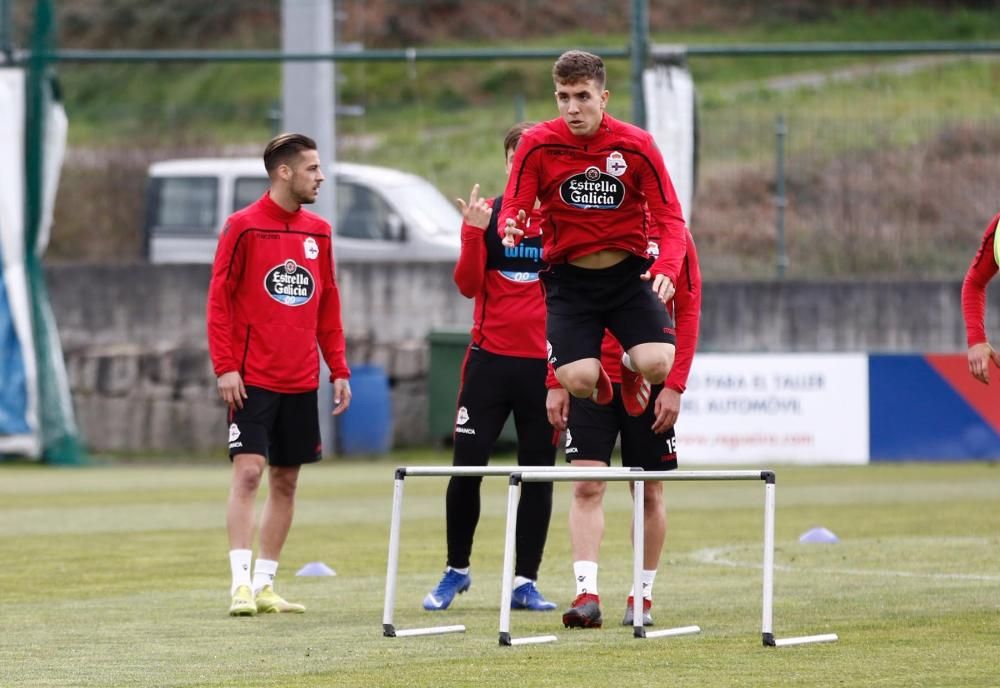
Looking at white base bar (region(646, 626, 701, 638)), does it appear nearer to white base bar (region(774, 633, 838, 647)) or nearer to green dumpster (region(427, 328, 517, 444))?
white base bar (region(774, 633, 838, 647))

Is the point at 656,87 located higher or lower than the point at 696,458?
higher

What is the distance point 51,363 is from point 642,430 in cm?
1455

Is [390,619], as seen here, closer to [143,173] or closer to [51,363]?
[51,363]

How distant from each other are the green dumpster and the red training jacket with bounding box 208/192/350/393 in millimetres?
13408

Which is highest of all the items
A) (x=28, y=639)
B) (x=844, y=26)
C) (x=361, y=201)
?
(x=844, y=26)

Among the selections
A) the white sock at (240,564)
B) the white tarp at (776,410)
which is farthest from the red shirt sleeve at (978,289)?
the white tarp at (776,410)

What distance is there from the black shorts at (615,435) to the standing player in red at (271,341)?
52.5 inches

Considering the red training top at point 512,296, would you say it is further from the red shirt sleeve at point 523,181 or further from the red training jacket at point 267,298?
the red shirt sleeve at point 523,181

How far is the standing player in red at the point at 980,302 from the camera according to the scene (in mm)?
9016

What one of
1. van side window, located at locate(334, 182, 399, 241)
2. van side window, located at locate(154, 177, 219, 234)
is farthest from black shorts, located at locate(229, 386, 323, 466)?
van side window, located at locate(154, 177, 219, 234)

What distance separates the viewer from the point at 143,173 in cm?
2725

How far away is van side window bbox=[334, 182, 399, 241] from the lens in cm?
2441

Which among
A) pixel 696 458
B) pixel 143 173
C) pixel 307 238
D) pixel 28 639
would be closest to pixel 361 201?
pixel 143 173

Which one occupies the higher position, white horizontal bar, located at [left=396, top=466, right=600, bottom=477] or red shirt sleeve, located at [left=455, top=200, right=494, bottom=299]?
red shirt sleeve, located at [left=455, top=200, right=494, bottom=299]
